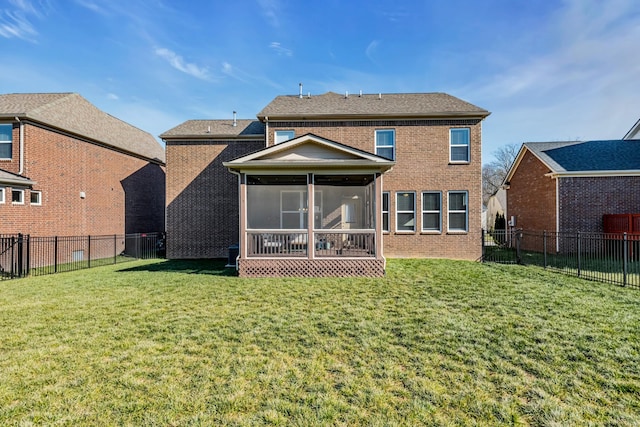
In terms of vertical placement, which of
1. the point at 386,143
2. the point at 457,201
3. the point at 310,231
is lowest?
the point at 310,231

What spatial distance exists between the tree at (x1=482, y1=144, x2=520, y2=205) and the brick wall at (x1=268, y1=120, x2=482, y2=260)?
1556 inches

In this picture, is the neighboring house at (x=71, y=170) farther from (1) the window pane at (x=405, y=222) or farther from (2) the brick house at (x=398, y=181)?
(1) the window pane at (x=405, y=222)

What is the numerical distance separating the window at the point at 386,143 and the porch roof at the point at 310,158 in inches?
161

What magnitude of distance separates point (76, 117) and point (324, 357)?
17832 millimetres

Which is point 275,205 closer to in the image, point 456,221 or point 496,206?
point 456,221

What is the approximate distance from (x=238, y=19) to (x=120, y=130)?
12.7 m

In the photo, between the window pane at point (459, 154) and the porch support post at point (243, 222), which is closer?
the porch support post at point (243, 222)

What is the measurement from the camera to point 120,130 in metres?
18.6

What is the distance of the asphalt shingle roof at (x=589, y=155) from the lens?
14414mm

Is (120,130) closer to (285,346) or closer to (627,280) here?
(285,346)

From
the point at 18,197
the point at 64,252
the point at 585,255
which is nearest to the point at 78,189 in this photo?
the point at 18,197

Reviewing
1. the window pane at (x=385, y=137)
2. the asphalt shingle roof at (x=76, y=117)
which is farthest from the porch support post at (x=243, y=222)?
the asphalt shingle roof at (x=76, y=117)

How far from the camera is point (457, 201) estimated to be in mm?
13047

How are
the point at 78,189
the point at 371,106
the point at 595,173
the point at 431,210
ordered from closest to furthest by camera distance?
the point at 431,210 → the point at 371,106 → the point at 595,173 → the point at 78,189
